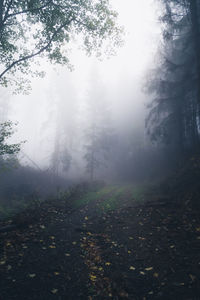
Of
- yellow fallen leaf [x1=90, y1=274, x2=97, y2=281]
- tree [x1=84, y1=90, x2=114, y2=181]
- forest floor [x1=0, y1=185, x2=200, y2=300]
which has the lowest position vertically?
yellow fallen leaf [x1=90, y1=274, x2=97, y2=281]

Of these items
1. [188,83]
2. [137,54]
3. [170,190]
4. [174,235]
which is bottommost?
[174,235]

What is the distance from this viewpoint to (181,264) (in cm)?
435

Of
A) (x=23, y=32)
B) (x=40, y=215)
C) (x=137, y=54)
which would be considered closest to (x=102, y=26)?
(x=23, y=32)

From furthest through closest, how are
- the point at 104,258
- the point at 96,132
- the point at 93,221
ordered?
the point at 96,132, the point at 93,221, the point at 104,258

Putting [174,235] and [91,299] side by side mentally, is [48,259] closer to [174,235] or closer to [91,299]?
[91,299]

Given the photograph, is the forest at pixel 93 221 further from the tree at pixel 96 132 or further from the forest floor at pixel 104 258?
the tree at pixel 96 132

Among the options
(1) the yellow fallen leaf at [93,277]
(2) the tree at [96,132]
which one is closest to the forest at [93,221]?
(1) the yellow fallen leaf at [93,277]

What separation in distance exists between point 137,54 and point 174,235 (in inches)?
496

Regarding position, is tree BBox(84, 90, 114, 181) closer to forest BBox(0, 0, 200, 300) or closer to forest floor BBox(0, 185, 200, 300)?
forest BBox(0, 0, 200, 300)

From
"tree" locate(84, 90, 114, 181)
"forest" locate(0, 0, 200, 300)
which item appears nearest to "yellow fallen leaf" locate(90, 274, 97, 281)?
"forest" locate(0, 0, 200, 300)

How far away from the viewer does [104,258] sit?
4922mm

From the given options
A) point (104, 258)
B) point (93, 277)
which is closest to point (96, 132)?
point (104, 258)

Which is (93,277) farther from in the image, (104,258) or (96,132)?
(96,132)

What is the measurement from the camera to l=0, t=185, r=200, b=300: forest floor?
11.6 feet
